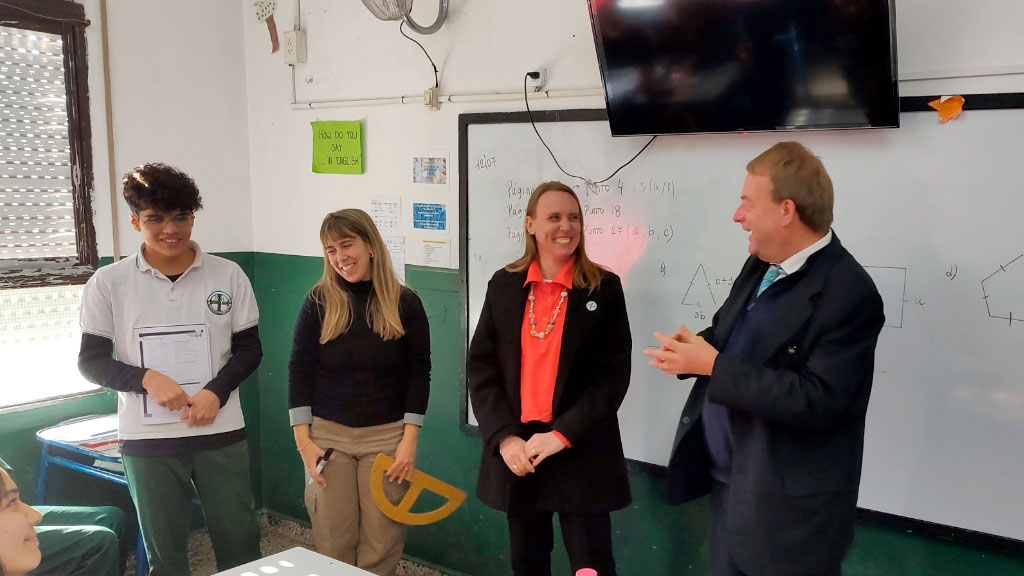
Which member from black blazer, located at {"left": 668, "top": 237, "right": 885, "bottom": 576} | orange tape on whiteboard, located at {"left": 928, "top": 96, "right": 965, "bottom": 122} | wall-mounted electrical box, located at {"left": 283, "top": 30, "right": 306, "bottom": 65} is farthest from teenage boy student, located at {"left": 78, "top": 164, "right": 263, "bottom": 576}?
orange tape on whiteboard, located at {"left": 928, "top": 96, "right": 965, "bottom": 122}

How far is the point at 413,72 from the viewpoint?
291cm

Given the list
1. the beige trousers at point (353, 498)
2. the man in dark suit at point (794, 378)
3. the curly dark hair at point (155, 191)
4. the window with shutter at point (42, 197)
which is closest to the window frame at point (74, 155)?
the window with shutter at point (42, 197)

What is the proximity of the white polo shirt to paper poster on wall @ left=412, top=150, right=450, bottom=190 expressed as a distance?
3.05ft

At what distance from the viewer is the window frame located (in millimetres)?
2752

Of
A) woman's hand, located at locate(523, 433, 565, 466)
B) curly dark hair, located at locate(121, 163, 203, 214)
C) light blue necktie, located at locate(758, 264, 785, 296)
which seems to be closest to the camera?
light blue necktie, located at locate(758, 264, 785, 296)

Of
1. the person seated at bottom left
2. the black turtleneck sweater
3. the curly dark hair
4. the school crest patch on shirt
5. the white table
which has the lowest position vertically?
the person seated at bottom left

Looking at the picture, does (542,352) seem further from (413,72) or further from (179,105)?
(179,105)

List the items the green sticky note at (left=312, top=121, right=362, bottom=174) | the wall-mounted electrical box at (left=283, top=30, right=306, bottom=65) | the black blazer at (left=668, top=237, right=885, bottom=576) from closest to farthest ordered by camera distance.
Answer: the black blazer at (left=668, top=237, right=885, bottom=576)
the green sticky note at (left=312, top=121, right=362, bottom=174)
the wall-mounted electrical box at (left=283, top=30, right=306, bottom=65)

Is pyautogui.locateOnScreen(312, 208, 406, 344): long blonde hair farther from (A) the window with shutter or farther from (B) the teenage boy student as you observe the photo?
(A) the window with shutter

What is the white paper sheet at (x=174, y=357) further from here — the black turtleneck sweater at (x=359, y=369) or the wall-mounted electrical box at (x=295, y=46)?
the wall-mounted electrical box at (x=295, y=46)

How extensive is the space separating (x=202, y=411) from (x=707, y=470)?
1.42m

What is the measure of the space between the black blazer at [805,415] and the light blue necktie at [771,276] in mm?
60

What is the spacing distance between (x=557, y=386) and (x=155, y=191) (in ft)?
4.11

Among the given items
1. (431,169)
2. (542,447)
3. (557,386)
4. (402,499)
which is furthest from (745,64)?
(402,499)
